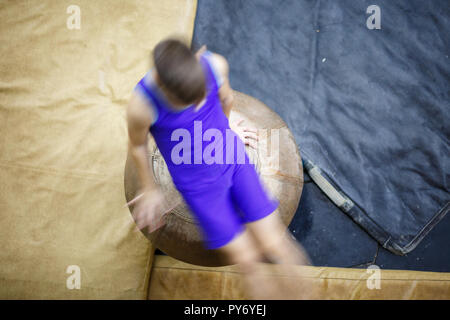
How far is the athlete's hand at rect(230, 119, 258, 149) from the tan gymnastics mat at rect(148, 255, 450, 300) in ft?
1.98

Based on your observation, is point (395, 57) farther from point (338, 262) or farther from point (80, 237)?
point (80, 237)

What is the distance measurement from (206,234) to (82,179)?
786 mm

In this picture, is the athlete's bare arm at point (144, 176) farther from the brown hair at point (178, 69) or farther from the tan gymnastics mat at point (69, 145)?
the tan gymnastics mat at point (69, 145)

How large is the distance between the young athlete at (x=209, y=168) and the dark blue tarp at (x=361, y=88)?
709 millimetres

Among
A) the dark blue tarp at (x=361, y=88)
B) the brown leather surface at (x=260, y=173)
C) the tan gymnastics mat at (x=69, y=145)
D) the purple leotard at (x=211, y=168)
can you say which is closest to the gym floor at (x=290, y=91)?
the dark blue tarp at (x=361, y=88)

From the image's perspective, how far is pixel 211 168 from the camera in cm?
113

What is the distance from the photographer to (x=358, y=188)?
1770mm

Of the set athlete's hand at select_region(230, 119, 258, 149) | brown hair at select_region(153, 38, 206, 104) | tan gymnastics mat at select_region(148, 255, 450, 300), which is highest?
brown hair at select_region(153, 38, 206, 104)

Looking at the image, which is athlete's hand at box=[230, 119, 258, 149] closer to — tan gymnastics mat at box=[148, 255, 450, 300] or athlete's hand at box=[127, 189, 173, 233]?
athlete's hand at box=[127, 189, 173, 233]

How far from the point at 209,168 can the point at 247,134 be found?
0.25 metres

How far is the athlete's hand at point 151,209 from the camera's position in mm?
1148

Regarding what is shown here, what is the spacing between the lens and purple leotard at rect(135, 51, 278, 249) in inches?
41.8

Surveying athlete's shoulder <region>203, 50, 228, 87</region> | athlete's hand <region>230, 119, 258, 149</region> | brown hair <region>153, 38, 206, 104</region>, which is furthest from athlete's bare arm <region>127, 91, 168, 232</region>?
athlete's hand <region>230, 119, 258, 149</region>

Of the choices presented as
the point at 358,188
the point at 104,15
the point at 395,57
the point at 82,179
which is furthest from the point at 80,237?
the point at 395,57
